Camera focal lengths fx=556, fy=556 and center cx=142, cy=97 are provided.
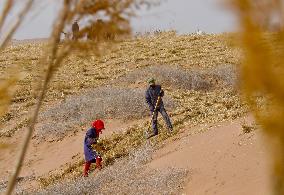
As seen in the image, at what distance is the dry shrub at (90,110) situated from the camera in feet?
59.6

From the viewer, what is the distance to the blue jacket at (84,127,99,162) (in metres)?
12.8

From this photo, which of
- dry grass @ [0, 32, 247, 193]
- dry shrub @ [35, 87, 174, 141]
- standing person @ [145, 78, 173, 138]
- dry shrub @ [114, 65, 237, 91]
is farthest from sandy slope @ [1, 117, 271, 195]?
dry shrub @ [114, 65, 237, 91]

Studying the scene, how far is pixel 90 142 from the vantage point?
12797 mm

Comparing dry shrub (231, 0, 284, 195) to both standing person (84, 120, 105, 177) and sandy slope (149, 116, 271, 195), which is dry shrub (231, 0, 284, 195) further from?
standing person (84, 120, 105, 177)

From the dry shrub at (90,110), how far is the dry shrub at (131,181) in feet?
18.8

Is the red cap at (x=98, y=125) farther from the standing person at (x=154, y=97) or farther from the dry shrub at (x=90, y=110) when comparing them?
the dry shrub at (x=90, y=110)

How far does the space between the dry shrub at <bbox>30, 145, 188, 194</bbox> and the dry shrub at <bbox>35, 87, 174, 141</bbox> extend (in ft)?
18.8

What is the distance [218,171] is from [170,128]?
5.25 meters

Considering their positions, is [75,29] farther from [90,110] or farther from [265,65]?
[90,110]

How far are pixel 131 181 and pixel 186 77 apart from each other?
12.6 meters

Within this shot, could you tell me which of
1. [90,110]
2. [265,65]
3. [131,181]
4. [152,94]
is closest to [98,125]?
[152,94]

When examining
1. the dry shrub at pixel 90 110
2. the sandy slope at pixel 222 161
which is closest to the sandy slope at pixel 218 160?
the sandy slope at pixel 222 161

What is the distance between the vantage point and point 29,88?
2622cm

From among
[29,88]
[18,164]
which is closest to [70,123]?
[29,88]
